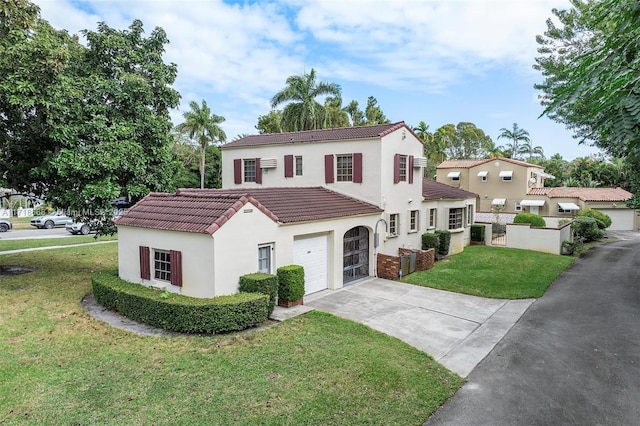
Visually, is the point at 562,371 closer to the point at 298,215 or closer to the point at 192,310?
the point at 192,310

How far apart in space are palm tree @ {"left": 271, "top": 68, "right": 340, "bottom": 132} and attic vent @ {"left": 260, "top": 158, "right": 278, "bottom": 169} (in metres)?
17.2

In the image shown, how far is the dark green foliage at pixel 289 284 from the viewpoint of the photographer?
40.9 ft

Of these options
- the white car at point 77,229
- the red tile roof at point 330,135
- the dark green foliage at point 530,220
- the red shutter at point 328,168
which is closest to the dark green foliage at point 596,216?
the dark green foliage at point 530,220

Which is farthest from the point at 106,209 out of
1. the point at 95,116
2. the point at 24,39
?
the point at 24,39

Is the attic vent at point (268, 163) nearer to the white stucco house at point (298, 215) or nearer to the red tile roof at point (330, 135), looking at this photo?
the white stucco house at point (298, 215)

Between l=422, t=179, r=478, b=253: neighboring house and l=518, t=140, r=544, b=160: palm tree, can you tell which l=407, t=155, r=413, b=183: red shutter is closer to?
l=422, t=179, r=478, b=253: neighboring house

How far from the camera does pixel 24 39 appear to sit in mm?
12367

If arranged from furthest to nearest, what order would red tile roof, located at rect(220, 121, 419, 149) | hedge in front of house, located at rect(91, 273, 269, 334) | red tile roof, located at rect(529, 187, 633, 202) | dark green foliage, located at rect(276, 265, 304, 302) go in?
red tile roof, located at rect(529, 187, 633, 202)
red tile roof, located at rect(220, 121, 419, 149)
dark green foliage, located at rect(276, 265, 304, 302)
hedge in front of house, located at rect(91, 273, 269, 334)

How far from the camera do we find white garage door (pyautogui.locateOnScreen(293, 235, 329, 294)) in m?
14.4

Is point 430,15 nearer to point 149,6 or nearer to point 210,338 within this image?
point 149,6

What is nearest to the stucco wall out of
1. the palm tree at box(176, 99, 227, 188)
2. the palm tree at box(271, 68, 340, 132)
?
the palm tree at box(271, 68, 340, 132)

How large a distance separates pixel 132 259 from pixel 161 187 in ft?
12.2

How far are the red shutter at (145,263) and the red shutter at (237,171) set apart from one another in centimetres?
1020

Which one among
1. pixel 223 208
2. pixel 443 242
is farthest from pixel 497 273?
pixel 223 208
